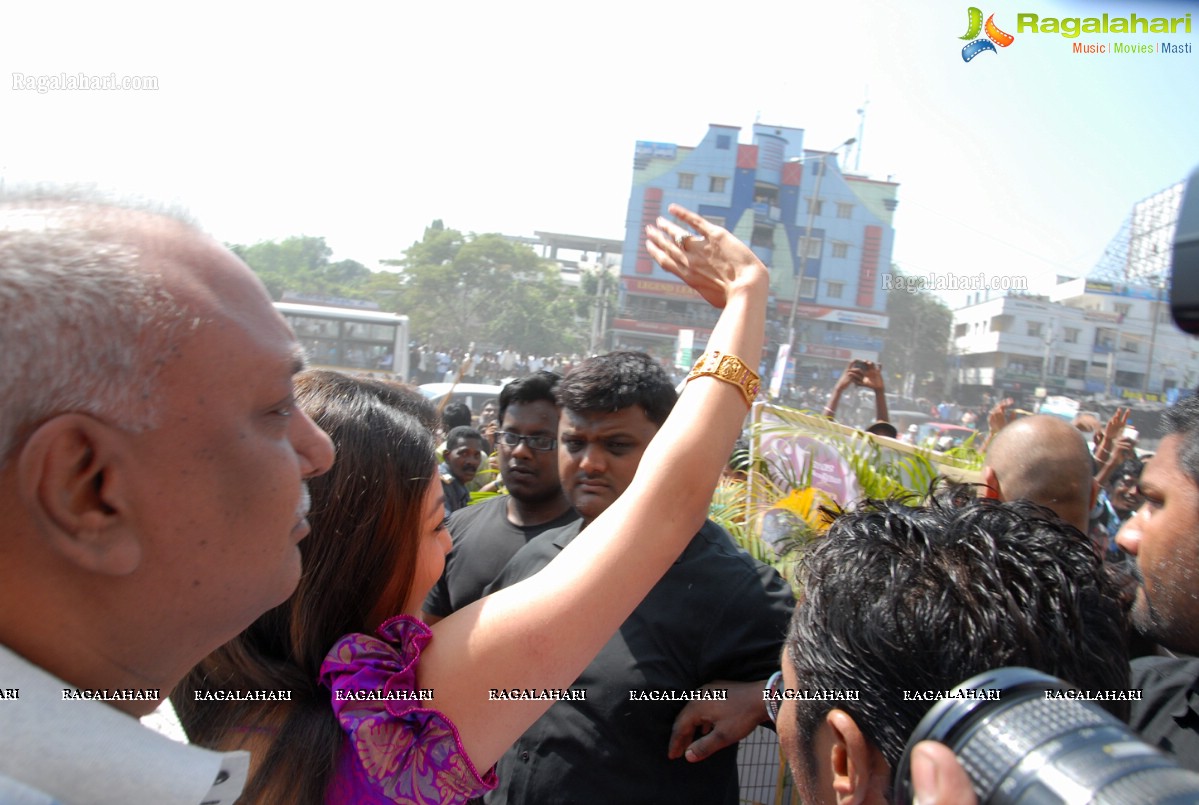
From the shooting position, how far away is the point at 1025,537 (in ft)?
4.06

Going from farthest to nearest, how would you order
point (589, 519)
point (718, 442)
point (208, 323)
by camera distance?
point (589, 519) → point (718, 442) → point (208, 323)

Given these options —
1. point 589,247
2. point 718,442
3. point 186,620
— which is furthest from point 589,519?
point 589,247

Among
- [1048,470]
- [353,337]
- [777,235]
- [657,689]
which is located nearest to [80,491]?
[657,689]

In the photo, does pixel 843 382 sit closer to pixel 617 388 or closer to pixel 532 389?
pixel 532 389

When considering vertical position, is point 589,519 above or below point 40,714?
below

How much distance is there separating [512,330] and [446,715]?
148ft

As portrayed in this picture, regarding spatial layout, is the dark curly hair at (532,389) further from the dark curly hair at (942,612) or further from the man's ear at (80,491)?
the man's ear at (80,491)

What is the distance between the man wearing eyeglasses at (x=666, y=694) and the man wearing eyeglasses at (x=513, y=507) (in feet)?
3.06

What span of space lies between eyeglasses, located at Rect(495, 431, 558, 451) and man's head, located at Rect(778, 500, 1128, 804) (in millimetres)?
2405

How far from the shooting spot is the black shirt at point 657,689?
187 cm

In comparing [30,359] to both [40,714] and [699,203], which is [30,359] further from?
[699,203]

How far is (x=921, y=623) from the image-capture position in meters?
1.10

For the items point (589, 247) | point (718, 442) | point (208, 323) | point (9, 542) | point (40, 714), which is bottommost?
point (40, 714)

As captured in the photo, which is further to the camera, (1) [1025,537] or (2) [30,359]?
(1) [1025,537]
